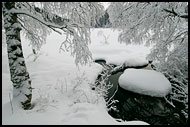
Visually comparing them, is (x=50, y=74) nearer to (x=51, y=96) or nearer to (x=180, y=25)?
(x=51, y=96)

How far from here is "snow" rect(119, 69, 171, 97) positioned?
6027 millimetres

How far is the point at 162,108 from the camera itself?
547cm

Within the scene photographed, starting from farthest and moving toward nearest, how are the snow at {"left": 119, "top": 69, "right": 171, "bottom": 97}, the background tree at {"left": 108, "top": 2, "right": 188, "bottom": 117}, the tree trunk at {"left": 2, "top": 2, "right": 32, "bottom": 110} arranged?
the snow at {"left": 119, "top": 69, "right": 171, "bottom": 97} < the background tree at {"left": 108, "top": 2, "right": 188, "bottom": 117} < the tree trunk at {"left": 2, "top": 2, "right": 32, "bottom": 110}

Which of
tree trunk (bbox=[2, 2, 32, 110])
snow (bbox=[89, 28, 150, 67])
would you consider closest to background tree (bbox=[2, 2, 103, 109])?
tree trunk (bbox=[2, 2, 32, 110])

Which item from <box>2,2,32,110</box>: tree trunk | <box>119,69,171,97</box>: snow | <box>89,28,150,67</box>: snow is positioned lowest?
<box>119,69,171,97</box>: snow

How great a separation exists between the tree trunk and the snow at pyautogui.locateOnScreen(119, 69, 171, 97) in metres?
4.23

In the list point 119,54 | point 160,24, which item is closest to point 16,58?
point 160,24

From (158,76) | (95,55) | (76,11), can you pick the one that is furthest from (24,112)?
(95,55)

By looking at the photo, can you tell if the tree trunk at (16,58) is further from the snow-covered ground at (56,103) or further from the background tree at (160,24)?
the background tree at (160,24)

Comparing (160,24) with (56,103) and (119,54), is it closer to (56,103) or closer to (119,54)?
(56,103)

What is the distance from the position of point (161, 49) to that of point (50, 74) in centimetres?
502

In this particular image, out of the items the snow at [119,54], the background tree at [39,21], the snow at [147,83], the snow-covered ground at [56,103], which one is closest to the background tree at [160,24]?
the snow at [147,83]

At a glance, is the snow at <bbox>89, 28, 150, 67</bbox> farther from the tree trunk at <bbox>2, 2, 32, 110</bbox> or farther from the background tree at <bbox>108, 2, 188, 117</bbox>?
the tree trunk at <bbox>2, 2, 32, 110</bbox>

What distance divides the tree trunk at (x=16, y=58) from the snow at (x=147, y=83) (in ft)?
13.9
